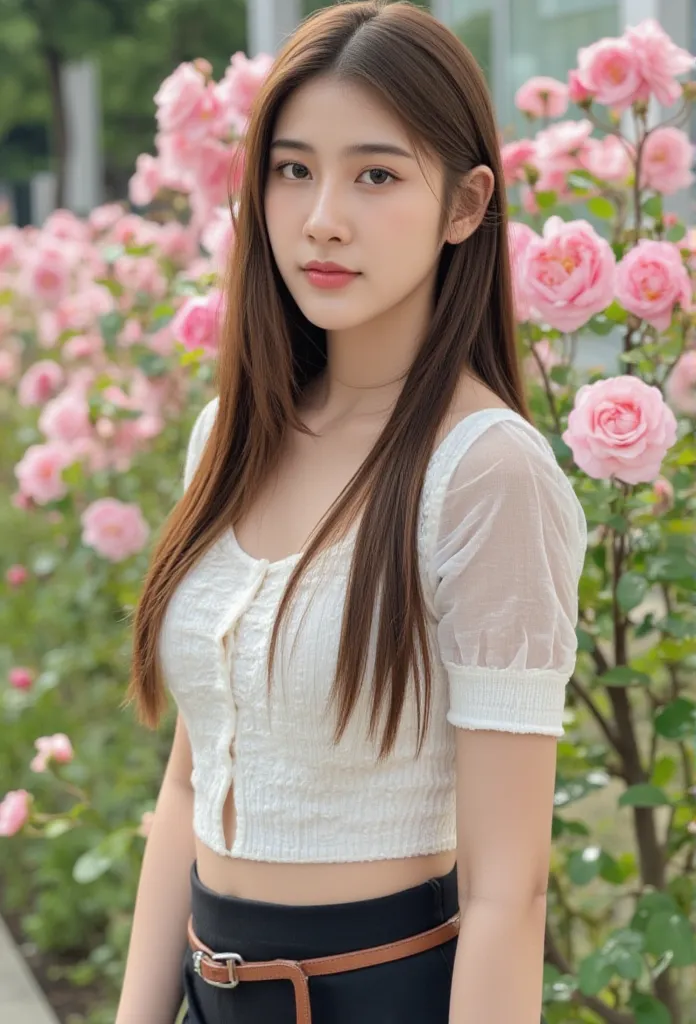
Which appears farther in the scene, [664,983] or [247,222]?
[664,983]

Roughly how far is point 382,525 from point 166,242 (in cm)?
243

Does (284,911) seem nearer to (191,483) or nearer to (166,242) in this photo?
(191,483)

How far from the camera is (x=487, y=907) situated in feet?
4.40

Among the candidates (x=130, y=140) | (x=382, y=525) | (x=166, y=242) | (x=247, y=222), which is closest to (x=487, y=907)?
(x=382, y=525)

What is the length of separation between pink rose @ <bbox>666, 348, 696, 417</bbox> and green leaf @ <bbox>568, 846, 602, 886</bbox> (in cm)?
70

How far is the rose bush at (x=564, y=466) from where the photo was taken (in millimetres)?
2002

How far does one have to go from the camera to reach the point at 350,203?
1419mm

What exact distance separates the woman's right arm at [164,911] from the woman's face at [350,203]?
58 cm

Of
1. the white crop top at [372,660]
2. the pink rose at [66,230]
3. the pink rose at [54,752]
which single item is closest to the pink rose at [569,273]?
the white crop top at [372,660]

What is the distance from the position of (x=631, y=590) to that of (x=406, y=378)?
2.12 feet

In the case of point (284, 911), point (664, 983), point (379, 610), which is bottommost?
point (664, 983)

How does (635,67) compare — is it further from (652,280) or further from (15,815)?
(15,815)

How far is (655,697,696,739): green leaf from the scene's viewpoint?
7.06 feet

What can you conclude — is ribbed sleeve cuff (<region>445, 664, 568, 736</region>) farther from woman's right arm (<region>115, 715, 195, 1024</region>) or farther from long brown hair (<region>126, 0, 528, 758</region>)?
woman's right arm (<region>115, 715, 195, 1024</region>)
